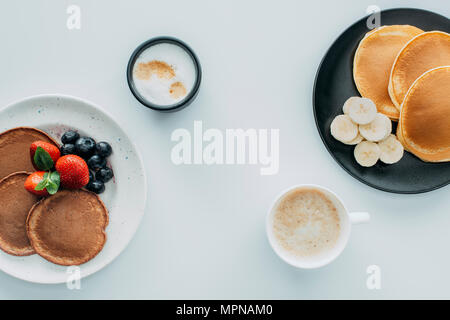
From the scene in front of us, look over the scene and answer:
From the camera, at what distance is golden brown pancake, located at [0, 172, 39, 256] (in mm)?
1194

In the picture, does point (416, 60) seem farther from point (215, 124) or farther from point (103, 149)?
point (103, 149)

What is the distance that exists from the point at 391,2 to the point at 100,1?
2.97 feet

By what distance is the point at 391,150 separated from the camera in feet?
4.00

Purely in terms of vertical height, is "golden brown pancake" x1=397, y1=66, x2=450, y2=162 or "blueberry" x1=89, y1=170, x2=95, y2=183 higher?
"golden brown pancake" x1=397, y1=66, x2=450, y2=162

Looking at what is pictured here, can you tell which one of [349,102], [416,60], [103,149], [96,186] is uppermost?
[416,60]

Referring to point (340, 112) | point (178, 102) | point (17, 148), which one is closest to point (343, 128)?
point (340, 112)

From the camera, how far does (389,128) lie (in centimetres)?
121

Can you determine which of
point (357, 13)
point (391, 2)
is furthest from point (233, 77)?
A: point (391, 2)

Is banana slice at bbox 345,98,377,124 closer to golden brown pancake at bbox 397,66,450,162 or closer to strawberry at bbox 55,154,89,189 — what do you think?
golden brown pancake at bbox 397,66,450,162

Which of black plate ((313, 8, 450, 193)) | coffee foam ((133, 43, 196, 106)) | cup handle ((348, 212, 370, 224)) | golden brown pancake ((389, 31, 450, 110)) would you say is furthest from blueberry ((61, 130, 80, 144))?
golden brown pancake ((389, 31, 450, 110))

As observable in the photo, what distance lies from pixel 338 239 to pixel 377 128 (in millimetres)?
343

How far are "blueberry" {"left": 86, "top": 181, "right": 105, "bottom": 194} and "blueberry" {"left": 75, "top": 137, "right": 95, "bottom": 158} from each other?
0.08 meters
